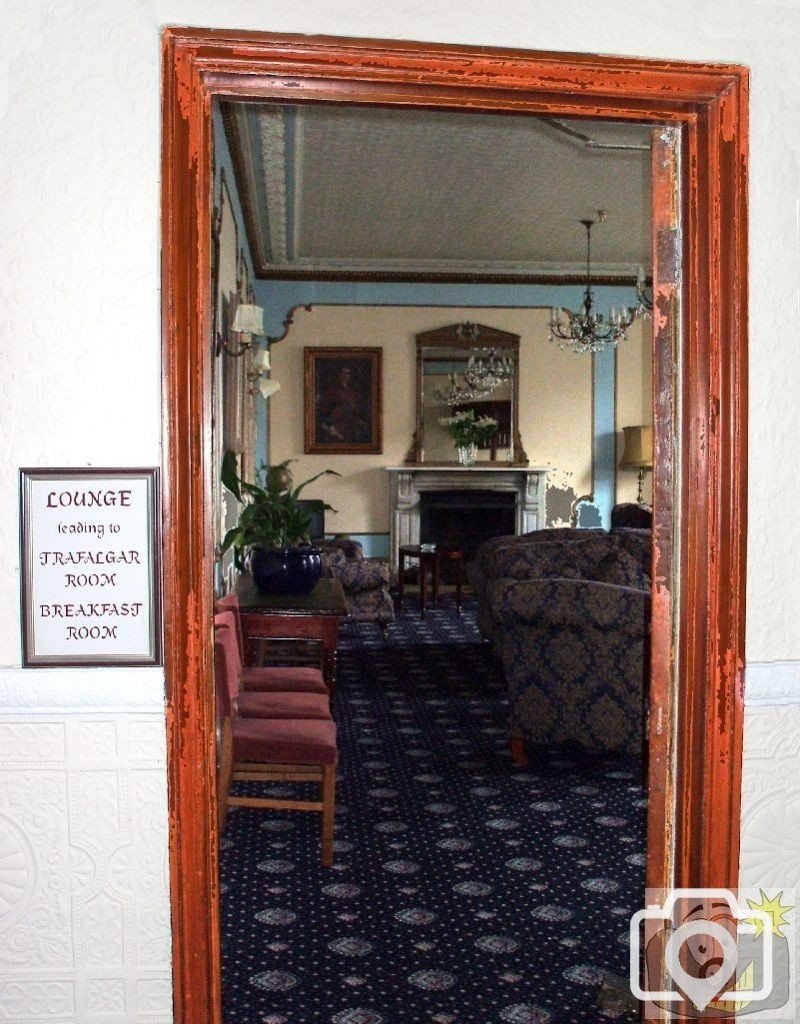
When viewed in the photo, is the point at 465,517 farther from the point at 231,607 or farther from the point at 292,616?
the point at 231,607

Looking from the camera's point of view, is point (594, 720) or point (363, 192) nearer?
point (594, 720)

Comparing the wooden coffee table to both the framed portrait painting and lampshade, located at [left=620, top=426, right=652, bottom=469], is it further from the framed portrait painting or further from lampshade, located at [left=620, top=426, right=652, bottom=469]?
lampshade, located at [left=620, top=426, right=652, bottom=469]

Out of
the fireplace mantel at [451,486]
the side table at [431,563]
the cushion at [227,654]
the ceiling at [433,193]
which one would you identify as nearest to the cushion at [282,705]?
the cushion at [227,654]

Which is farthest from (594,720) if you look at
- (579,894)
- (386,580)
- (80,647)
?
(386,580)

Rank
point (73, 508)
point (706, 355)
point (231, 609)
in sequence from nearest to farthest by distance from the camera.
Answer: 1. point (73, 508)
2. point (706, 355)
3. point (231, 609)

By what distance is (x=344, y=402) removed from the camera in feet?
30.7

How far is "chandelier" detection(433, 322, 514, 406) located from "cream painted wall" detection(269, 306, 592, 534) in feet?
0.64

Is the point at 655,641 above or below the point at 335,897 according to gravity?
above

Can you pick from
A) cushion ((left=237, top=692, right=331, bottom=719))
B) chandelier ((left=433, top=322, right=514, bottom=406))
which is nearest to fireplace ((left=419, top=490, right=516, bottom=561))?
chandelier ((left=433, top=322, right=514, bottom=406))

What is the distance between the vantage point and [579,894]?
3.07m

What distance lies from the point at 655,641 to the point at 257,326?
3.25 metres

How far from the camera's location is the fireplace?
31.0 ft

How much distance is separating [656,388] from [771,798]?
906 millimetres

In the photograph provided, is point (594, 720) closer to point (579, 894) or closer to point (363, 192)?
point (579, 894)
